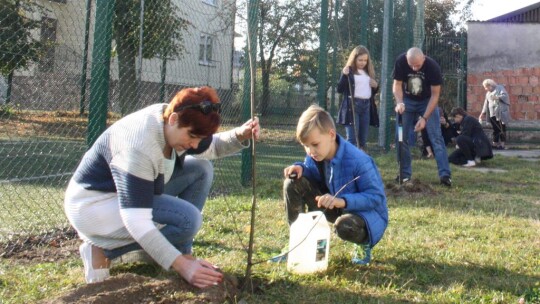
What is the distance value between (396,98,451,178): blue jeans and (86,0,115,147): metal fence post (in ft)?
12.6

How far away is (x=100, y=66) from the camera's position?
4344 millimetres

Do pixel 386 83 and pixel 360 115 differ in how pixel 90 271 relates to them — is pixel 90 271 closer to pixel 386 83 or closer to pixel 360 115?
pixel 360 115

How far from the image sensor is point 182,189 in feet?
12.1

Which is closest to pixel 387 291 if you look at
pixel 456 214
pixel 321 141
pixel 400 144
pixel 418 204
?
pixel 321 141

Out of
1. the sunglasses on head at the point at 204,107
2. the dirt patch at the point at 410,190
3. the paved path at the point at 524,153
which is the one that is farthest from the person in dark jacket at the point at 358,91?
the sunglasses on head at the point at 204,107

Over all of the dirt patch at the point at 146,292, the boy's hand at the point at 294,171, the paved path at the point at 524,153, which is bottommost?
the paved path at the point at 524,153

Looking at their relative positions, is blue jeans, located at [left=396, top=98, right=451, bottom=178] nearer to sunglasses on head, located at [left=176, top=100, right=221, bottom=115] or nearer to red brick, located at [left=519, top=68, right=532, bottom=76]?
sunglasses on head, located at [left=176, top=100, right=221, bottom=115]

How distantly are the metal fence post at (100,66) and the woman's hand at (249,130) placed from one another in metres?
1.25

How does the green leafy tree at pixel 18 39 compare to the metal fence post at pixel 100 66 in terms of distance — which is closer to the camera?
the metal fence post at pixel 100 66

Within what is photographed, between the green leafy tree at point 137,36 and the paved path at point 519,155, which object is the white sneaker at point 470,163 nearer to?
the paved path at point 519,155

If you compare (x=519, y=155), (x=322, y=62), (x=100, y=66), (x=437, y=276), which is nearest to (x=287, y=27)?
(x=519, y=155)

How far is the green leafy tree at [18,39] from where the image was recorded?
20.2 ft

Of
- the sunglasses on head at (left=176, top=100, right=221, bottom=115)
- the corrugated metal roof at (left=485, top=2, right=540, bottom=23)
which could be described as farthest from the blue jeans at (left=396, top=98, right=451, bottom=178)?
the corrugated metal roof at (left=485, top=2, right=540, bottom=23)

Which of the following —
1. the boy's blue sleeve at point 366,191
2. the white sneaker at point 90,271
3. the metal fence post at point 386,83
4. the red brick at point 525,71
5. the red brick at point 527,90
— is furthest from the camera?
the red brick at point 525,71
